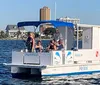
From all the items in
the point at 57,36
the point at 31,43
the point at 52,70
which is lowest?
the point at 52,70

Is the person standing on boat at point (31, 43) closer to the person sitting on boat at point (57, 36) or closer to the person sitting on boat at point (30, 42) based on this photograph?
the person sitting on boat at point (30, 42)

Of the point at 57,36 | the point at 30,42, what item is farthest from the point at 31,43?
the point at 57,36

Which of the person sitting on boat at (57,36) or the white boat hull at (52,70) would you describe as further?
the person sitting on boat at (57,36)

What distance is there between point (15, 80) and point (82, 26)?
5.65 m

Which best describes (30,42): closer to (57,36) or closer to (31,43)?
(31,43)

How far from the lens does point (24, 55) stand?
25859 millimetres

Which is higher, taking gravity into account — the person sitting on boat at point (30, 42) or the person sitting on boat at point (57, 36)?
the person sitting on boat at point (57, 36)

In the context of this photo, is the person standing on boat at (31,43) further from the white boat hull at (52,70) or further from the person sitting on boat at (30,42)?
the white boat hull at (52,70)

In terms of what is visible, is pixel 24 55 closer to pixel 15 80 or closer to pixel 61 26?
pixel 15 80

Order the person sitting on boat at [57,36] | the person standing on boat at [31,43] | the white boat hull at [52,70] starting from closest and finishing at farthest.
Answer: the white boat hull at [52,70] < the person standing on boat at [31,43] < the person sitting on boat at [57,36]

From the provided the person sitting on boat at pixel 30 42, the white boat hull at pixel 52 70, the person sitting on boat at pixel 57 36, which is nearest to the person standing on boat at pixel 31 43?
the person sitting on boat at pixel 30 42

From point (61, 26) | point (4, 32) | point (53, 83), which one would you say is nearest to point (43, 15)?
point (61, 26)

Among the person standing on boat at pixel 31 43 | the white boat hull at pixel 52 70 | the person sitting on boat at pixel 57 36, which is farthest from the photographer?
the person sitting on boat at pixel 57 36

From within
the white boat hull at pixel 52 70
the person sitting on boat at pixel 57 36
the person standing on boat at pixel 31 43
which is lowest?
the white boat hull at pixel 52 70
